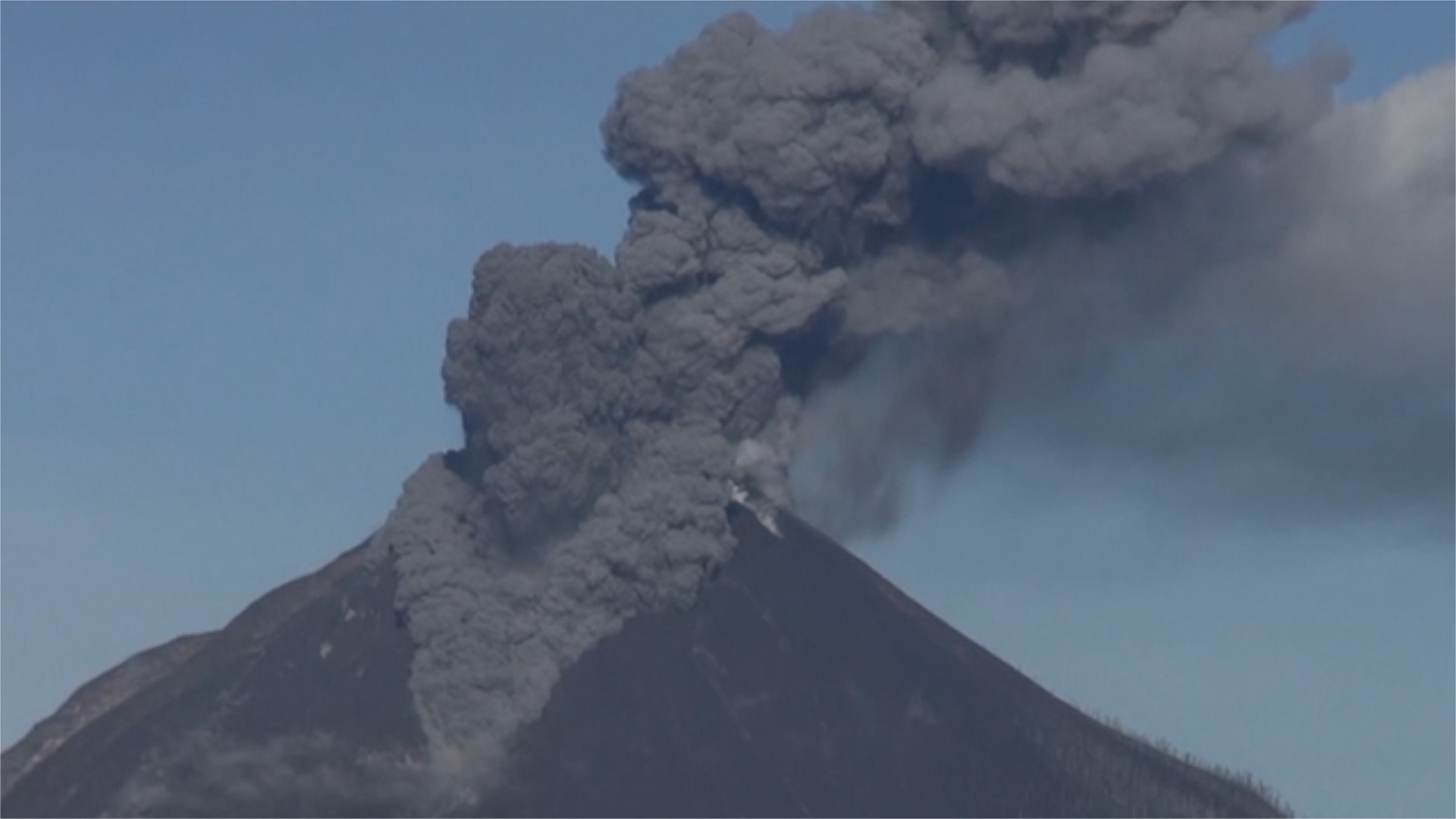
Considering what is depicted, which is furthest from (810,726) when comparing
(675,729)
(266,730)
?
(266,730)

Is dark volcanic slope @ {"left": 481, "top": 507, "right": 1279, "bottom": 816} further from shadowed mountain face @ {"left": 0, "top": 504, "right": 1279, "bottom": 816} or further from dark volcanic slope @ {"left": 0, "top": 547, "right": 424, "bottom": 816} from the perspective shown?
dark volcanic slope @ {"left": 0, "top": 547, "right": 424, "bottom": 816}

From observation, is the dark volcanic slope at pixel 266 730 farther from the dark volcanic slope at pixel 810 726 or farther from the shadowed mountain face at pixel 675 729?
the dark volcanic slope at pixel 810 726

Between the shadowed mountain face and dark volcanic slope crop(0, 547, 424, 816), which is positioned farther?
dark volcanic slope crop(0, 547, 424, 816)

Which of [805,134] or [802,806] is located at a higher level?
[805,134]

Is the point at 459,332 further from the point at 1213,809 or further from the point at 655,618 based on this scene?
the point at 1213,809

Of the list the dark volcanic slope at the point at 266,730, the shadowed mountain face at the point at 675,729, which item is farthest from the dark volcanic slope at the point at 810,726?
the dark volcanic slope at the point at 266,730

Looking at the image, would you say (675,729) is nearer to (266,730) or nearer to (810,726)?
(810,726)

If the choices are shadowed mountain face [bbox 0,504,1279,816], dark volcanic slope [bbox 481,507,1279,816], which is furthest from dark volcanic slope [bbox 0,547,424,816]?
dark volcanic slope [bbox 481,507,1279,816]

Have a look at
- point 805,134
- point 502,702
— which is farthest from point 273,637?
point 805,134
